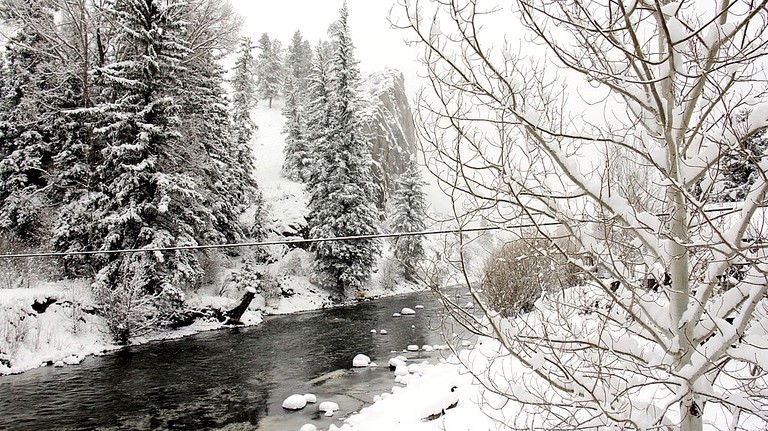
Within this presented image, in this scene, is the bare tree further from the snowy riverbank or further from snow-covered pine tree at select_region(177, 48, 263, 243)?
snow-covered pine tree at select_region(177, 48, 263, 243)

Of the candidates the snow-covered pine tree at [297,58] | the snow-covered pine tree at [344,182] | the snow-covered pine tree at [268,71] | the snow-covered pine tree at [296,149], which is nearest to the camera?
the snow-covered pine tree at [344,182]

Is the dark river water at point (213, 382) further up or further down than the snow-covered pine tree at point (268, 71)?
further down

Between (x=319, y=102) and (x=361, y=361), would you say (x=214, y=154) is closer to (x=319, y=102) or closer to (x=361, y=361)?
(x=319, y=102)

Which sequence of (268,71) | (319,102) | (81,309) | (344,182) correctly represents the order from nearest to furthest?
(81,309) < (344,182) < (319,102) < (268,71)

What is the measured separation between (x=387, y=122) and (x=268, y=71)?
17.3 metres

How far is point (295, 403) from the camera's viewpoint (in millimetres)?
8453

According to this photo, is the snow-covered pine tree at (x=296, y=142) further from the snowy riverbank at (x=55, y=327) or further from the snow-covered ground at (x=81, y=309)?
the snowy riverbank at (x=55, y=327)

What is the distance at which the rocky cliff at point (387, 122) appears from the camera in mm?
49594

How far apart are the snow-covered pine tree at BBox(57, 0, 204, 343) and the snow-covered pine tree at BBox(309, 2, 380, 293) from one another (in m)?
8.36

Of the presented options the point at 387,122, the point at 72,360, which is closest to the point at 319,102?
the point at 72,360

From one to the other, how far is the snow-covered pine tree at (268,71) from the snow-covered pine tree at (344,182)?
1322 inches

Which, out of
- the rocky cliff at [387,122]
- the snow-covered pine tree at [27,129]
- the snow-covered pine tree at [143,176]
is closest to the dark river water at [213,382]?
the snow-covered pine tree at [143,176]

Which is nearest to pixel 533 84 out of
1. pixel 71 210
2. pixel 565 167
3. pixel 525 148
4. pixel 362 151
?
pixel 525 148

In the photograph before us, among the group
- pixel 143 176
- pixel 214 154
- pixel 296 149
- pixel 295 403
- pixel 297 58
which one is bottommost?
pixel 295 403
